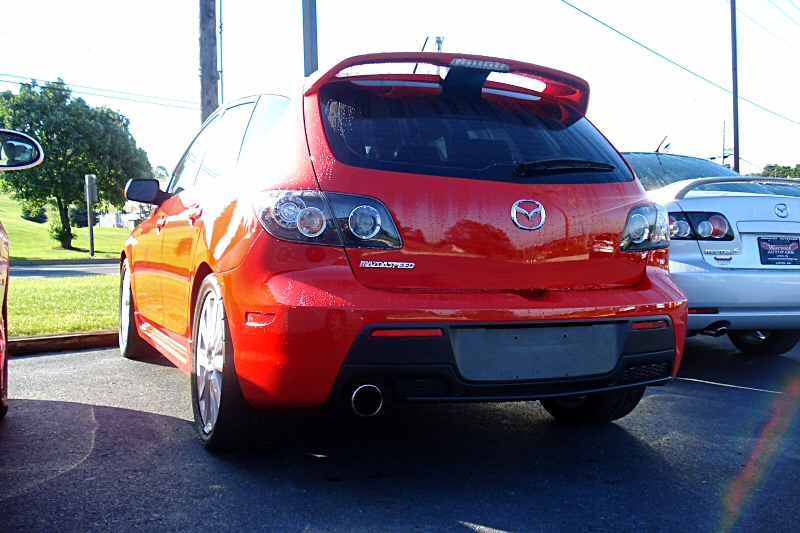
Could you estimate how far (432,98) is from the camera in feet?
10.4

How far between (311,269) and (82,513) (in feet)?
3.57

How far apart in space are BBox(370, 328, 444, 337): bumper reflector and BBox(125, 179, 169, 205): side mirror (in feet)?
7.64

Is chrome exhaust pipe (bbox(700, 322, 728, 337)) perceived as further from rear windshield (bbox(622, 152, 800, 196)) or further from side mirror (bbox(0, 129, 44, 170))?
side mirror (bbox(0, 129, 44, 170))

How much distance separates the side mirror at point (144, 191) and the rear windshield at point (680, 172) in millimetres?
3176

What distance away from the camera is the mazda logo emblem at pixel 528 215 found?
2.90m

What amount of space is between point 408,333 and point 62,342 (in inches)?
172

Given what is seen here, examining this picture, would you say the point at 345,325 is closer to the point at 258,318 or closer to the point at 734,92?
the point at 258,318

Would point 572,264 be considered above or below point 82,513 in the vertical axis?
above

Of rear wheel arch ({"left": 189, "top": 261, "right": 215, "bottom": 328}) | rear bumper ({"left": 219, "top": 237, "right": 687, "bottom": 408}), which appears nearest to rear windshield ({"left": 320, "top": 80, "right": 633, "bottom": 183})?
rear bumper ({"left": 219, "top": 237, "right": 687, "bottom": 408})

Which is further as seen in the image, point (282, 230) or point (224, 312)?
point (224, 312)

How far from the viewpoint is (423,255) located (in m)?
2.78

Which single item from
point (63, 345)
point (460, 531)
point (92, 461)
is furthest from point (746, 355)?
point (63, 345)

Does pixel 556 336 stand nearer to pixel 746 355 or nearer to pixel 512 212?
pixel 512 212

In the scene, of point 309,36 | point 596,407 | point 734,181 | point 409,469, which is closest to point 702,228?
point 734,181
